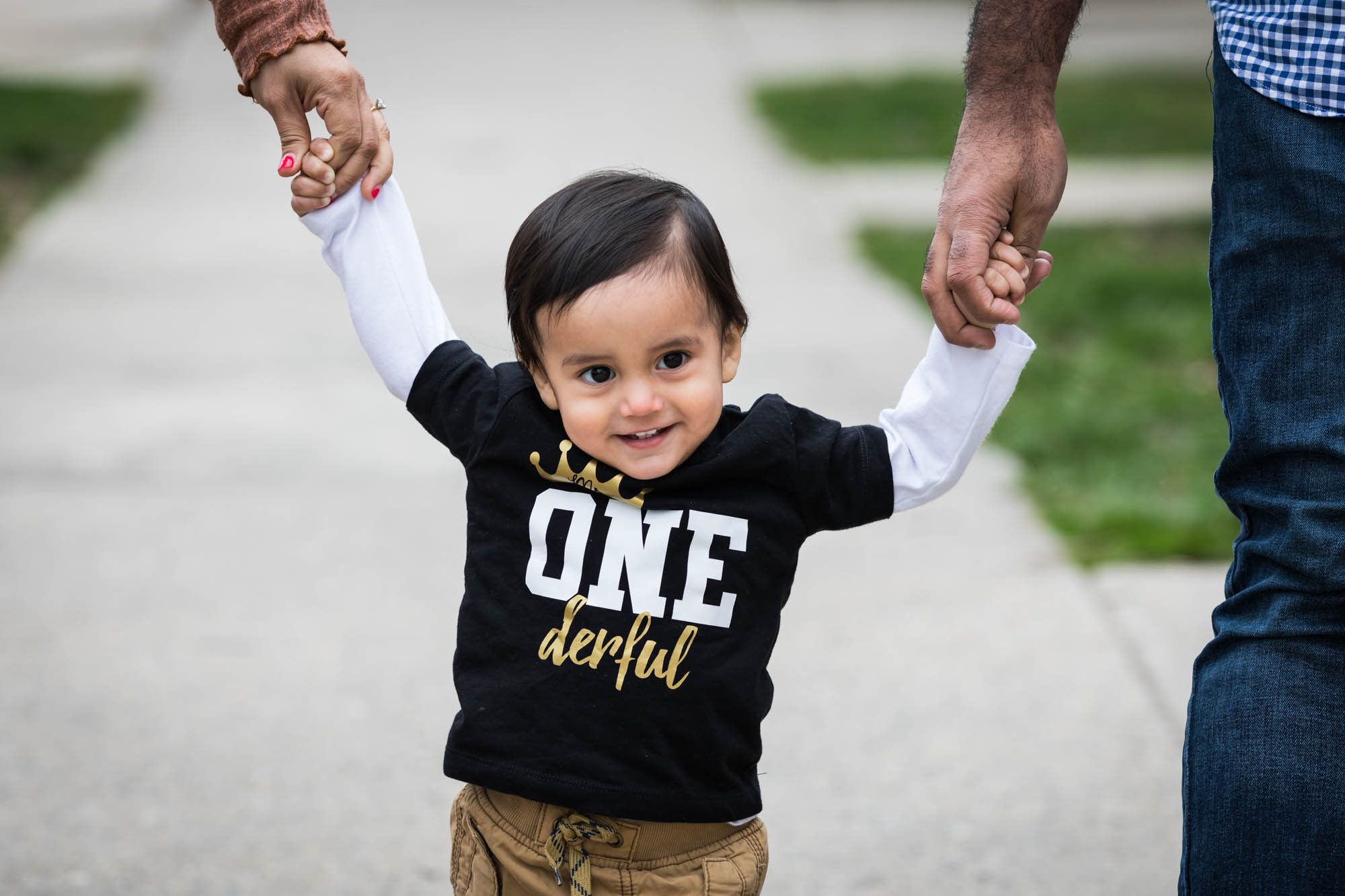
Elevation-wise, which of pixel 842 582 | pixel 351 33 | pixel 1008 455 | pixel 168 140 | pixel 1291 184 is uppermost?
pixel 351 33

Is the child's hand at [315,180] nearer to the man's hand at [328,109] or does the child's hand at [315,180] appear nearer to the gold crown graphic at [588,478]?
the man's hand at [328,109]

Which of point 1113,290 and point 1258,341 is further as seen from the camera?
point 1113,290

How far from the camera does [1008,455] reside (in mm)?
4539

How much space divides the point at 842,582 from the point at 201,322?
9.63 ft

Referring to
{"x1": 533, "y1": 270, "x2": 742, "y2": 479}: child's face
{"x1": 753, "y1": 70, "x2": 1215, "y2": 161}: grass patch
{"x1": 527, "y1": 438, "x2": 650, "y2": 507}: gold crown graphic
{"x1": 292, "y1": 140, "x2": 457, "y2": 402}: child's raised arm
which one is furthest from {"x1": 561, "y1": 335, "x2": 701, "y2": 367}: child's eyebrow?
Result: {"x1": 753, "y1": 70, "x2": 1215, "y2": 161}: grass patch

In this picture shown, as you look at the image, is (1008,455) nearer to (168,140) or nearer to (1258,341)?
(1258,341)

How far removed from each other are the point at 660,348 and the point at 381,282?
41 centimetres

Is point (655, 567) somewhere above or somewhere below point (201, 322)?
below

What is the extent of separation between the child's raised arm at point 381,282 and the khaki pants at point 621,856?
0.54 metres

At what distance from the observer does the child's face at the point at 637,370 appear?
→ 67.5 inches

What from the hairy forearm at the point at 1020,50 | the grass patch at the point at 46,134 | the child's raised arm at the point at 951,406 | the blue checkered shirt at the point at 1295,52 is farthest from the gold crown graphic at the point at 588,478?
the grass patch at the point at 46,134

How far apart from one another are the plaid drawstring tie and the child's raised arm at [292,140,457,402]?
568 millimetres

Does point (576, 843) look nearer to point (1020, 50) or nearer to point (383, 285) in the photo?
point (383, 285)

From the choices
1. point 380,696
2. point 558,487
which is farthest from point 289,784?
point 558,487
